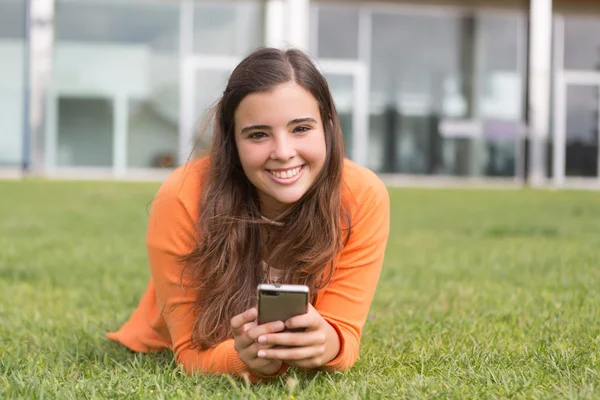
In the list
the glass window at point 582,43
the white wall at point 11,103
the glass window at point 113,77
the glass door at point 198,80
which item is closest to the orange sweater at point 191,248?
the glass window at point 113,77

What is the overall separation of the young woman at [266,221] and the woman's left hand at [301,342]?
81 mm

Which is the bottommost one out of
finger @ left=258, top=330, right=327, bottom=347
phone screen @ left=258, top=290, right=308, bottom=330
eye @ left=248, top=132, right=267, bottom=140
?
finger @ left=258, top=330, right=327, bottom=347

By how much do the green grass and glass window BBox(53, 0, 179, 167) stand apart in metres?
8.37

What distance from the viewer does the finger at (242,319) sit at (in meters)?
2.31

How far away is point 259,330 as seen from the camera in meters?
2.29

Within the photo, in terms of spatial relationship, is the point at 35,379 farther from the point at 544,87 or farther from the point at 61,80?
the point at 544,87

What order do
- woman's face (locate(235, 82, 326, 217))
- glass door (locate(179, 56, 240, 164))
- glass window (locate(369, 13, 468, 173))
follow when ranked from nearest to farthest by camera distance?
woman's face (locate(235, 82, 326, 217))
glass door (locate(179, 56, 240, 164))
glass window (locate(369, 13, 468, 173))

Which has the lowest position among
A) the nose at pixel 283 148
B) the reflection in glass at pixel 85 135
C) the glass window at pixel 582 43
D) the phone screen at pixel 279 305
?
the phone screen at pixel 279 305

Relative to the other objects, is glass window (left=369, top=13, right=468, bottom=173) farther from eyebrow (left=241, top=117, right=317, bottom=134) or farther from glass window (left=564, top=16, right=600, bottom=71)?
eyebrow (left=241, top=117, right=317, bottom=134)

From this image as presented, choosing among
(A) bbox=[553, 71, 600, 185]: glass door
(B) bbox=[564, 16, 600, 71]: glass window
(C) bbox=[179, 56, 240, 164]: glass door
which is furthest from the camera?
(B) bbox=[564, 16, 600, 71]: glass window

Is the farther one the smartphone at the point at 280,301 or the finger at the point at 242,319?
the finger at the point at 242,319

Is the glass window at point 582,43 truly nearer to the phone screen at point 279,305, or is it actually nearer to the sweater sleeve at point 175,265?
the sweater sleeve at point 175,265

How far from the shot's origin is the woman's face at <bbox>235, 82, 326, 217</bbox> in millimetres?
2531

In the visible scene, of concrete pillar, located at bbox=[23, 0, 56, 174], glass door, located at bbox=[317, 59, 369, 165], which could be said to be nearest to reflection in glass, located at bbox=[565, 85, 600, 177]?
glass door, located at bbox=[317, 59, 369, 165]
